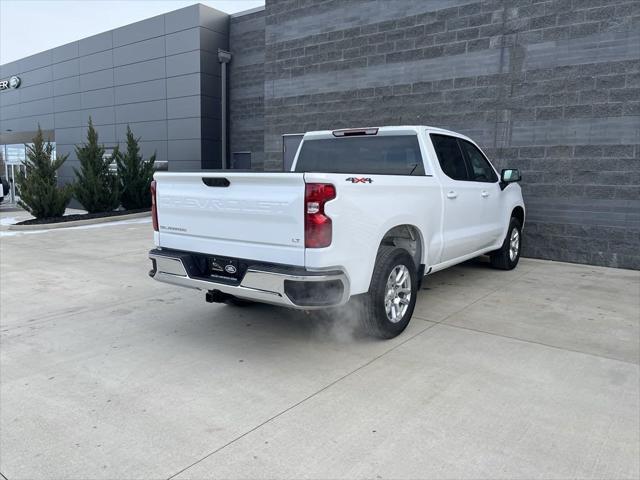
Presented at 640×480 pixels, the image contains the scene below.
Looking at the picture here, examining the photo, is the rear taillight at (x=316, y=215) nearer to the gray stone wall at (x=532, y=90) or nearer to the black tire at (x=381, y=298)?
the black tire at (x=381, y=298)

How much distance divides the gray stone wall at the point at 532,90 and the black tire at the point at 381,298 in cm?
560

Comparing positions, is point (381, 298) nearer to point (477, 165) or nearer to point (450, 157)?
point (450, 157)

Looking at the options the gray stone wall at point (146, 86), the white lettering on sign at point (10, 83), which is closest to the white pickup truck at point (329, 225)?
the gray stone wall at point (146, 86)

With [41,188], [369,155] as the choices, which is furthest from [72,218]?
[369,155]

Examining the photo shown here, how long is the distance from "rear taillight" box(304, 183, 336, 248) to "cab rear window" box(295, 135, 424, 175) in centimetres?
180

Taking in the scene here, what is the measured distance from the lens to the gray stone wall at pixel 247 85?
1733cm

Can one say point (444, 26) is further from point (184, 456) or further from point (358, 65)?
point (184, 456)

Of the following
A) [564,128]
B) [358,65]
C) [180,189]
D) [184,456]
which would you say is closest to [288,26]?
[358,65]

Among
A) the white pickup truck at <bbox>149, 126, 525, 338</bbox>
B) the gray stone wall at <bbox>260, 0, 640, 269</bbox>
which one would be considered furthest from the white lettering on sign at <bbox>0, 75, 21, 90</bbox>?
the white pickup truck at <bbox>149, 126, 525, 338</bbox>

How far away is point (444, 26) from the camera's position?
33.4 ft

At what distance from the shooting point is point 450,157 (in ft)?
19.2

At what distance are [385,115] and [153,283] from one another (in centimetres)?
649

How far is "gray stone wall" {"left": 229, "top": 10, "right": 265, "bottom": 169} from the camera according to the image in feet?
56.9

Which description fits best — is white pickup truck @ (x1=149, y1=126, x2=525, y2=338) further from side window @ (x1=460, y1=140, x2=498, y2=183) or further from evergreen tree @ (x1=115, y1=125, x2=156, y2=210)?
evergreen tree @ (x1=115, y1=125, x2=156, y2=210)
